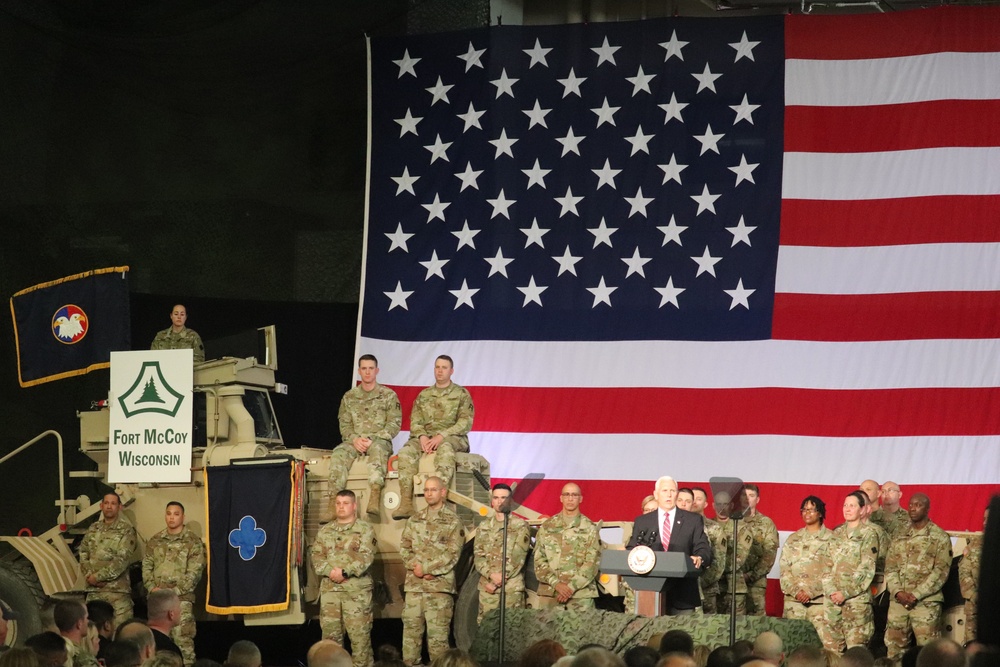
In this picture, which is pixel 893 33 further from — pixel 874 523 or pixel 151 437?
pixel 151 437

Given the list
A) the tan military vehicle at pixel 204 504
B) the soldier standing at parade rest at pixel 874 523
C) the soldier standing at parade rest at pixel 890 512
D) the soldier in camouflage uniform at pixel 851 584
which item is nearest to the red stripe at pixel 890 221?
the soldier standing at parade rest at pixel 874 523

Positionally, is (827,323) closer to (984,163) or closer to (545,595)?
(984,163)

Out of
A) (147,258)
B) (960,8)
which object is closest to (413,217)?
(147,258)

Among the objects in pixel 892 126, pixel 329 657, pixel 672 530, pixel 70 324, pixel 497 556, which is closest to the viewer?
pixel 329 657

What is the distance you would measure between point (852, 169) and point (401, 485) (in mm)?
5147

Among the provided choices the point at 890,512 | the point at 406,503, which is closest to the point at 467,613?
the point at 406,503

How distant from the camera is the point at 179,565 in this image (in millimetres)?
10828

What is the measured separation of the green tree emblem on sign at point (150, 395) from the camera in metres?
10.7

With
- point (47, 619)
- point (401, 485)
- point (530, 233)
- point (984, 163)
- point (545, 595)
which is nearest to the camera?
point (47, 619)

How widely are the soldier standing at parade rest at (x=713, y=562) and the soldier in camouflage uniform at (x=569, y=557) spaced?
2.88 ft

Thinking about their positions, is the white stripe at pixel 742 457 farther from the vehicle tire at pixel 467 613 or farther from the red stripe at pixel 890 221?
the vehicle tire at pixel 467 613

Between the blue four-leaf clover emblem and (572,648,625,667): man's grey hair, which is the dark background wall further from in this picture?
(572,648,625,667): man's grey hair

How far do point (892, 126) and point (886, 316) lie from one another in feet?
5.88

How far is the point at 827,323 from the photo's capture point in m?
12.4
